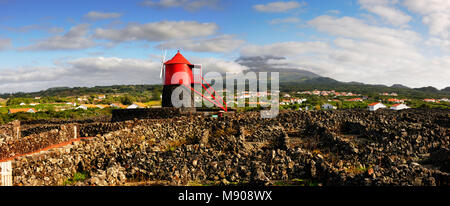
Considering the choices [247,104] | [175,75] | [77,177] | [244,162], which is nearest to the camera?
[244,162]

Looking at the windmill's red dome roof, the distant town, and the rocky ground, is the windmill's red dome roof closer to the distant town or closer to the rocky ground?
the distant town

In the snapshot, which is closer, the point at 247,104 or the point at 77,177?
the point at 77,177

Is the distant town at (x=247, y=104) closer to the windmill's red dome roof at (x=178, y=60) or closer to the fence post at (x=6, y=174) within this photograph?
the windmill's red dome roof at (x=178, y=60)

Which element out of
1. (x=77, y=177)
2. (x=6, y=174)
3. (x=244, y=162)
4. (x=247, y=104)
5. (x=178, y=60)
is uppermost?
(x=178, y=60)

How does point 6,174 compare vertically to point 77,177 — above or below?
above

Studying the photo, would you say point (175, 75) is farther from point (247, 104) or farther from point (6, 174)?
point (247, 104)

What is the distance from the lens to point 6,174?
774cm

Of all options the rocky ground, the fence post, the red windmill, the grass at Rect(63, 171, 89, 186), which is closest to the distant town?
the red windmill

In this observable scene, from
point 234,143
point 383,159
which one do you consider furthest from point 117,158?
point 383,159

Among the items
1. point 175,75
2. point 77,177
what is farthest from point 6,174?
point 175,75

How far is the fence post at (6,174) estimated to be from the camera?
25.1 feet

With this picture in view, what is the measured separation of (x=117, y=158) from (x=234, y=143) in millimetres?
4773

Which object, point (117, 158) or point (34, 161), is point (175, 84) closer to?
point (117, 158)

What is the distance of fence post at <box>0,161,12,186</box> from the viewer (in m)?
7.65
